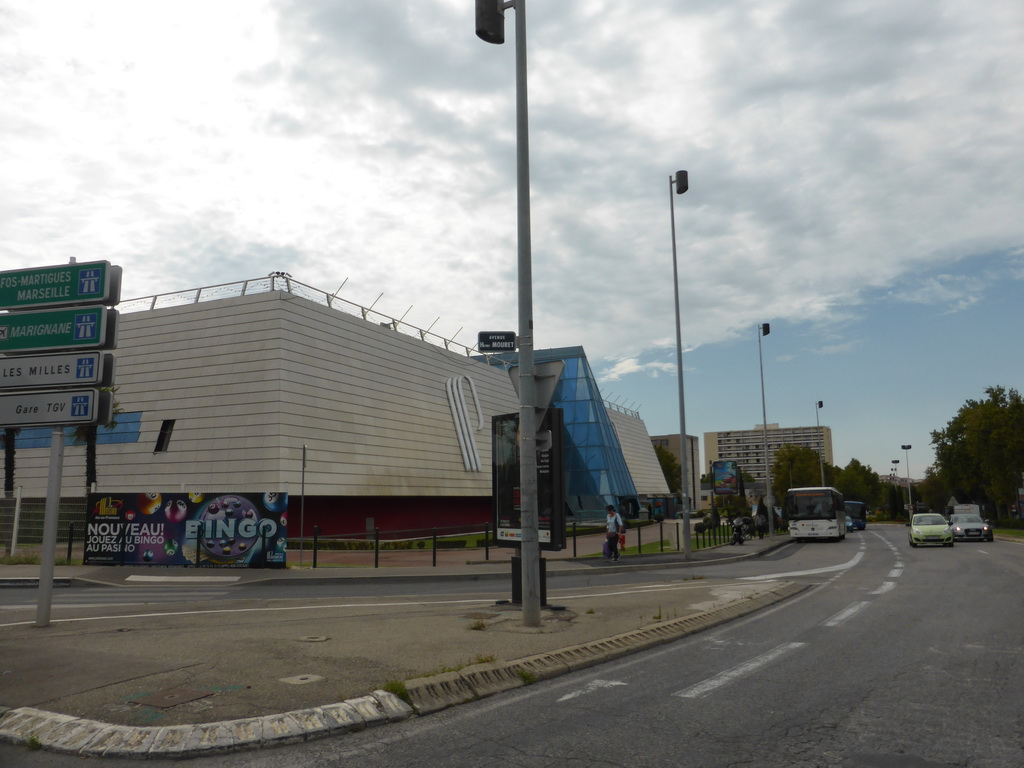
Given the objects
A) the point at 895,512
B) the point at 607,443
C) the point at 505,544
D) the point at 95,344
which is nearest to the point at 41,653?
the point at 95,344

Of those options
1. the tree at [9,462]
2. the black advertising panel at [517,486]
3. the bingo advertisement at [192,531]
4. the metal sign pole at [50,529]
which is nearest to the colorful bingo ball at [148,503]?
the bingo advertisement at [192,531]

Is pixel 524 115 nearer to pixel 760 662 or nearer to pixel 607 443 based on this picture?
pixel 760 662

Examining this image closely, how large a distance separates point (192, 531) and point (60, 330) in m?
11.9

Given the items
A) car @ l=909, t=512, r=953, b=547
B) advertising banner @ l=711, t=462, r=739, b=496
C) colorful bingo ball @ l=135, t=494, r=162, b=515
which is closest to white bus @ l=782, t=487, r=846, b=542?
car @ l=909, t=512, r=953, b=547

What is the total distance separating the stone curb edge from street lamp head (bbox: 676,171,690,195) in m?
21.0

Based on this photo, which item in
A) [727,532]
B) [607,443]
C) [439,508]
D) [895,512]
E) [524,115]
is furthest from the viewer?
[895,512]

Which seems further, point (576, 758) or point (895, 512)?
point (895, 512)

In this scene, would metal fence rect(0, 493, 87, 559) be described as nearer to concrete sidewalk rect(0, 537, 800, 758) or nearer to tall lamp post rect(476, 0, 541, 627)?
concrete sidewalk rect(0, 537, 800, 758)

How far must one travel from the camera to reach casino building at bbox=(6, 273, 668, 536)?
1225 inches

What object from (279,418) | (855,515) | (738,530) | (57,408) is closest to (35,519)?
(279,418)

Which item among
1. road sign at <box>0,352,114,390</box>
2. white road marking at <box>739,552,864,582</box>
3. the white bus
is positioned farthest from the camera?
the white bus

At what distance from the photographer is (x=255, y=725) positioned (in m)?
4.84

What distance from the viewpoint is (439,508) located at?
1690 inches

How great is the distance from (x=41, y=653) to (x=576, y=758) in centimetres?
578
